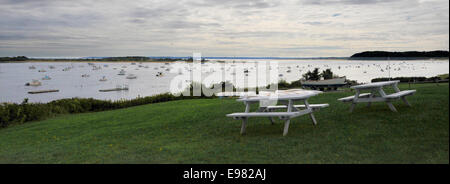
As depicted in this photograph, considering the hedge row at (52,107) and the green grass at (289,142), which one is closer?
the green grass at (289,142)

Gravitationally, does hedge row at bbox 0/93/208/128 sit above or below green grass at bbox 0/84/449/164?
below

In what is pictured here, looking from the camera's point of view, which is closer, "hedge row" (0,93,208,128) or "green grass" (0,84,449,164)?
"green grass" (0,84,449,164)

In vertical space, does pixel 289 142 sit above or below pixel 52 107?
above

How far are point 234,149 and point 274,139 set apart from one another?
104 cm

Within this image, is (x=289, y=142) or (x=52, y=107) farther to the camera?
(x=52, y=107)

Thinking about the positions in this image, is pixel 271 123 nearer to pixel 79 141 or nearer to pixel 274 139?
pixel 274 139

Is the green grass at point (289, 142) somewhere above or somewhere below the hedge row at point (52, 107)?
above
